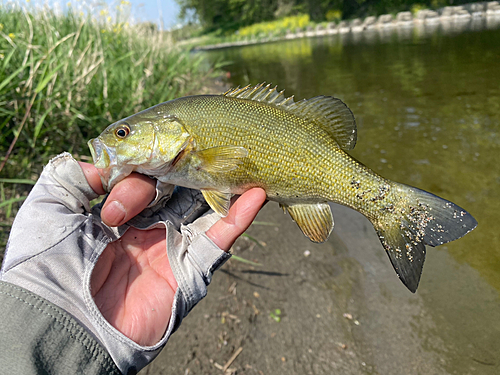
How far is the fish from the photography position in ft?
7.26

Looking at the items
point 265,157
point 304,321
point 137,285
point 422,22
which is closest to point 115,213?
point 137,285

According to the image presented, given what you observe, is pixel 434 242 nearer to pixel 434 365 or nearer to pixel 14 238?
pixel 434 365

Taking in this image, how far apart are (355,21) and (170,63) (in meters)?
47.2

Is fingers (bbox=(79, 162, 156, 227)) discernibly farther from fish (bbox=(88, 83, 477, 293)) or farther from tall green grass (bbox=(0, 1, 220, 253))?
tall green grass (bbox=(0, 1, 220, 253))

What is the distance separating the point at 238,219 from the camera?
7.60 ft

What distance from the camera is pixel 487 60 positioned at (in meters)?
13.8

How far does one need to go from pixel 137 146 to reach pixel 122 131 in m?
0.16

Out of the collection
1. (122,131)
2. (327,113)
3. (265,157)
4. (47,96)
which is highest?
(47,96)

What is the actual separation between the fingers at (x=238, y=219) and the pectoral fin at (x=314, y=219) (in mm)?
342

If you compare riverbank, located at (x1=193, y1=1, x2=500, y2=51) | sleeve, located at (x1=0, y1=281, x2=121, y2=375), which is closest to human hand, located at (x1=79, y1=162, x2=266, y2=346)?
sleeve, located at (x1=0, y1=281, x2=121, y2=375)

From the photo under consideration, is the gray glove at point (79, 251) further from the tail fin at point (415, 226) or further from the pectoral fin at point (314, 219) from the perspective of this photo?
the tail fin at point (415, 226)

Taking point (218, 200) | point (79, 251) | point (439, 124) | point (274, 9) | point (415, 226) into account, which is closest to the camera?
point (79, 251)

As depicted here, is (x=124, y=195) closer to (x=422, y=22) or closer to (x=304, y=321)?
(x=304, y=321)

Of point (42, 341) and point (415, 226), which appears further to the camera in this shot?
point (415, 226)
